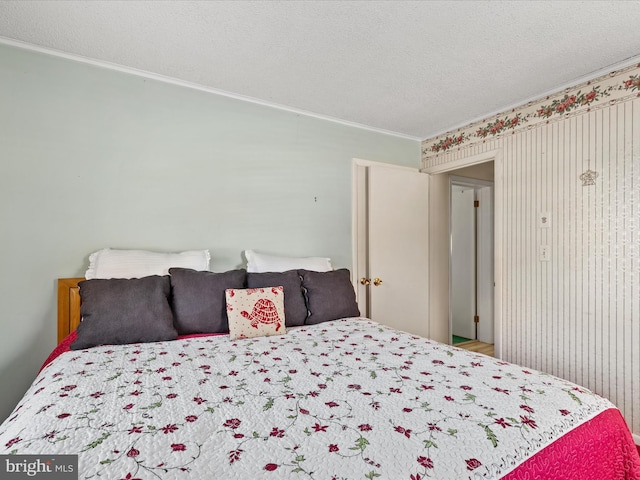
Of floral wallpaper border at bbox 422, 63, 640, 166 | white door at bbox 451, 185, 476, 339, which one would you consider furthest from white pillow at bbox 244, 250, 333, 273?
white door at bbox 451, 185, 476, 339

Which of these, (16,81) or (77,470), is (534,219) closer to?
(77,470)

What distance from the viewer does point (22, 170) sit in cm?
199

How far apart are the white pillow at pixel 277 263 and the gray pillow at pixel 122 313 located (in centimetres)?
71

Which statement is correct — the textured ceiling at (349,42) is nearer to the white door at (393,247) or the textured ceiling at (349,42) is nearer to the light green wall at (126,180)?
the light green wall at (126,180)

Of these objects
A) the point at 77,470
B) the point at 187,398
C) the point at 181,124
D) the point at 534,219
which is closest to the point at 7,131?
the point at 181,124

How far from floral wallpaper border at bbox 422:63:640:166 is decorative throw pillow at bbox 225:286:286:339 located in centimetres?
234

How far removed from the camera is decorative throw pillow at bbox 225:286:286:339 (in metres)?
1.99

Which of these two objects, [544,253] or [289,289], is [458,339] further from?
[289,289]

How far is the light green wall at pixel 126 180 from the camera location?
6.51ft

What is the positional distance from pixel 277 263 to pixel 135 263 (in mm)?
936

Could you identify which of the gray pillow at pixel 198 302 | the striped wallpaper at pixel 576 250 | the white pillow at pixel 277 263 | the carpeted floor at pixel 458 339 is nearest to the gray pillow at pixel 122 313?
the gray pillow at pixel 198 302

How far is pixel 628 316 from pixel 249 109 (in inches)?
117

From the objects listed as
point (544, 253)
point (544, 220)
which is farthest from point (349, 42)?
point (544, 253)

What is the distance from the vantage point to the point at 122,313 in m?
1.78
